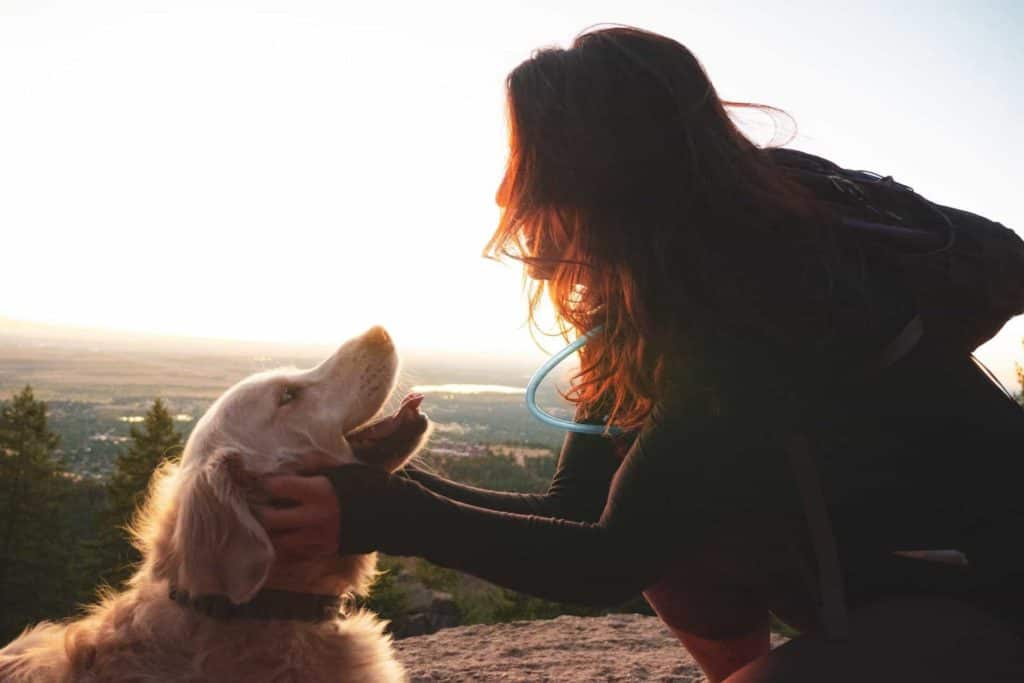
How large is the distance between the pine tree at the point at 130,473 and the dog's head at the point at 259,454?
1642 cm

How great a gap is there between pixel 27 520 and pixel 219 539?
67.1 ft

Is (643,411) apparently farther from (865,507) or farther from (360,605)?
(360,605)

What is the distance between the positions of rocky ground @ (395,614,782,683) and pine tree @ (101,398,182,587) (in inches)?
547

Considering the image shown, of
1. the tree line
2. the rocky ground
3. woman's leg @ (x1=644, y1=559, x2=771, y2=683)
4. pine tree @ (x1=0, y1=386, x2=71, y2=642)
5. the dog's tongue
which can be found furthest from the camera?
pine tree @ (x1=0, y1=386, x2=71, y2=642)

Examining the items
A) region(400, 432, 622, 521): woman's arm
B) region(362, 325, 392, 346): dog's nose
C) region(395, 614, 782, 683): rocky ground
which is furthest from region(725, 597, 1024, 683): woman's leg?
region(395, 614, 782, 683): rocky ground

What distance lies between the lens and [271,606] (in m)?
2.37

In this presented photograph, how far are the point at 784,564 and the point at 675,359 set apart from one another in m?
0.91

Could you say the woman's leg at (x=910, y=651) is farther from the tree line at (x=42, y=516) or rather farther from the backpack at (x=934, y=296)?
the tree line at (x=42, y=516)

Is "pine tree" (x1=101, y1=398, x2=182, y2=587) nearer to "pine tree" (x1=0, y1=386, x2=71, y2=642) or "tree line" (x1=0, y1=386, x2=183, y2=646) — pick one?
"tree line" (x1=0, y1=386, x2=183, y2=646)

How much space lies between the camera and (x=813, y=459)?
7.25ft

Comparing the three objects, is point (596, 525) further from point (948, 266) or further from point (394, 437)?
point (948, 266)

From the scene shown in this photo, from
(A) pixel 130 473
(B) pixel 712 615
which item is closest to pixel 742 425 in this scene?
(B) pixel 712 615

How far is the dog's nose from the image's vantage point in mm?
2941

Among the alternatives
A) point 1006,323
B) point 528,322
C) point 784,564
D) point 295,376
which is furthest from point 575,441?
point 1006,323
